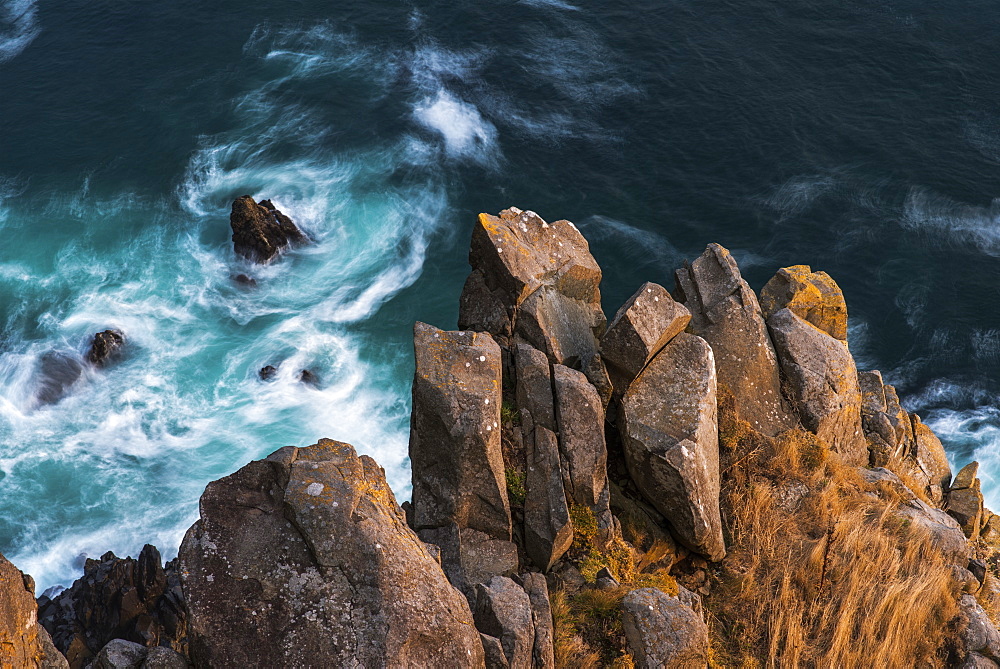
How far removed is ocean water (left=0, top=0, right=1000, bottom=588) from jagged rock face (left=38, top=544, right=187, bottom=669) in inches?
113

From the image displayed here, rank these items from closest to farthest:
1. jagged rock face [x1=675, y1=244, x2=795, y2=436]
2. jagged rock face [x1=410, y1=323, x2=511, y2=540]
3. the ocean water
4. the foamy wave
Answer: jagged rock face [x1=410, y1=323, x2=511, y2=540]
jagged rock face [x1=675, y1=244, x2=795, y2=436]
the ocean water
the foamy wave

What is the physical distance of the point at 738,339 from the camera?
18.9m

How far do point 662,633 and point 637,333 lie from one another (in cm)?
574

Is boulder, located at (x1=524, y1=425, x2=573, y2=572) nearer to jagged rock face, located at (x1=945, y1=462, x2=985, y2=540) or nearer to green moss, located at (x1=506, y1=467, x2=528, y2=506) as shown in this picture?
green moss, located at (x1=506, y1=467, x2=528, y2=506)

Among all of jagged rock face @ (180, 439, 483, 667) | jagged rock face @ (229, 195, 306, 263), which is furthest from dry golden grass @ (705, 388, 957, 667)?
jagged rock face @ (229, 195, 306, 263)

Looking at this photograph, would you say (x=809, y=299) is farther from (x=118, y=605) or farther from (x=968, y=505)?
(x=118, y=605)

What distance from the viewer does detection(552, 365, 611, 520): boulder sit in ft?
51.1

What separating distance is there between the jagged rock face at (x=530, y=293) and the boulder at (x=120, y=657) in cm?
908

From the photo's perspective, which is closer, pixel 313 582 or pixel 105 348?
pixel 313 582

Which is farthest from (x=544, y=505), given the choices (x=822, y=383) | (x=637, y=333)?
(x=822, y=383)

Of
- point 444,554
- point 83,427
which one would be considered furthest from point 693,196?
point 444,554

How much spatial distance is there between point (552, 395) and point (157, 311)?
31.4 m

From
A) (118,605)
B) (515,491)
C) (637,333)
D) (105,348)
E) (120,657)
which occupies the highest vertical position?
(637,333)

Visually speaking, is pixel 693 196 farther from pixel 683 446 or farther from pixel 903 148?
pixel 683 446
